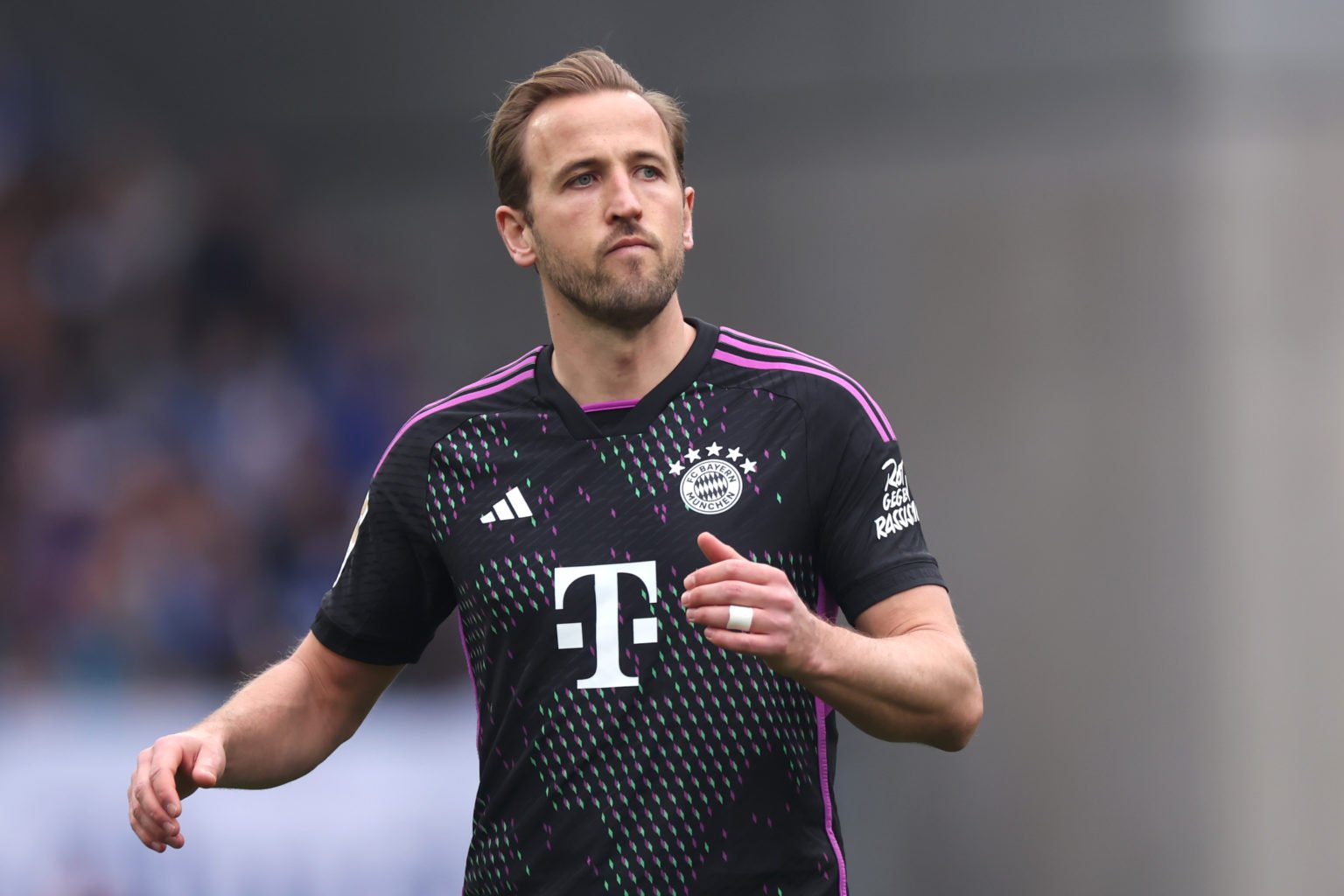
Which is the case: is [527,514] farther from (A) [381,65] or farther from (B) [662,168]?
(A) [381,65]

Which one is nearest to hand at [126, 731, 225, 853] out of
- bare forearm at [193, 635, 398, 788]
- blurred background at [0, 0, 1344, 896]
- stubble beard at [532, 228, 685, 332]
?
bare forearm at [193, 635, 398, 788]

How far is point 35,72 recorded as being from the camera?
5.67 metres

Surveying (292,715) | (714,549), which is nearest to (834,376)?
(714,549)

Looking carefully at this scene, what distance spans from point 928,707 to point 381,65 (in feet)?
13.3

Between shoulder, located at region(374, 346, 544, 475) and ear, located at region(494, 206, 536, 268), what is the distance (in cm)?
18

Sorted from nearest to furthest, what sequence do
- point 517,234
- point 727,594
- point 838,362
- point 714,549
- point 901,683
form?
point 727,594, point 714,549, point 901,683, point 517,234, point 838,362

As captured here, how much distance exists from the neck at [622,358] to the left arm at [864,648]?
0.53m

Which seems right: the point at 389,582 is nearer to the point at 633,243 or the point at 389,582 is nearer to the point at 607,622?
the point at 607,622

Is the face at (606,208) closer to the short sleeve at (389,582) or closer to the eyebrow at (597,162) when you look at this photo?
the eyebrow at (597,162)

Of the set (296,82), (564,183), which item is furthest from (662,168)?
(296,82)

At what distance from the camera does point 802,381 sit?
7.98 feet

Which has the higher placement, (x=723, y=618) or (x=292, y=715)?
(x=723, y=618)

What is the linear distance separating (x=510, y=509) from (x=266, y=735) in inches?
22.1

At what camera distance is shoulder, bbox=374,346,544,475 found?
2562mm
